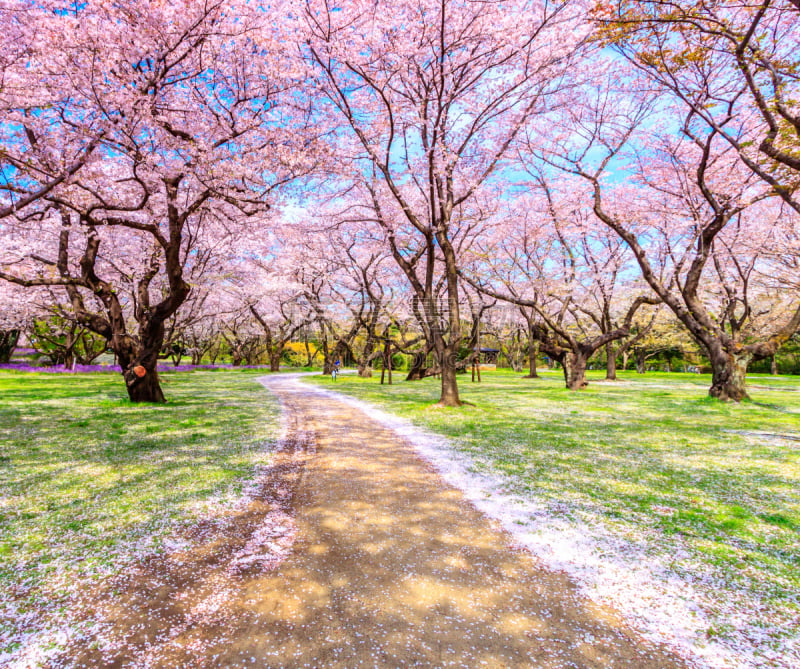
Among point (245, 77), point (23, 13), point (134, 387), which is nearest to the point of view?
point (23, 13)

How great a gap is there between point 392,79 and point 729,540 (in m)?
12.4

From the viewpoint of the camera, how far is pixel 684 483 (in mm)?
5129

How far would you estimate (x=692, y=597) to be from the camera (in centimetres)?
270

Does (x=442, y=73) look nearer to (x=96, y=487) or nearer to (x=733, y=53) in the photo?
(x=733, y=53)

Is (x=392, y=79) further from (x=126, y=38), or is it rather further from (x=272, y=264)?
(x=272, y=264)

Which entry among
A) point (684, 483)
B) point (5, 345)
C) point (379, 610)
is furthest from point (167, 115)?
point (5, 345)

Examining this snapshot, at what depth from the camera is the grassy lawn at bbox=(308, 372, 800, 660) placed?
2.88 metres

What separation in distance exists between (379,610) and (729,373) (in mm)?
16215

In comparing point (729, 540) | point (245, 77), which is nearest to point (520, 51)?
point (245, 77)

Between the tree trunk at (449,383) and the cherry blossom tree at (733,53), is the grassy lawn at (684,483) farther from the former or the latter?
the cherry blossom tree at (733,53)

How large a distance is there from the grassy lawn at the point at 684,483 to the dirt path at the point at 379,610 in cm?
90

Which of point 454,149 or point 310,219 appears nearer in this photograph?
point 454,149

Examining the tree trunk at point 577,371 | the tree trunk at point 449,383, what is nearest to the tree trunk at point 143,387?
the tree trunk at point 449,383

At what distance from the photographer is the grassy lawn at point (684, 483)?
2.88 metres
